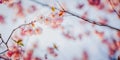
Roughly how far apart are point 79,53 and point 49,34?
0.29 m

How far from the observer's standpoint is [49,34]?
160 cm

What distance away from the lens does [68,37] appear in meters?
1.60

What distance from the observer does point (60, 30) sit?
1613mm

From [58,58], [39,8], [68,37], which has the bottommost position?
[58,58]

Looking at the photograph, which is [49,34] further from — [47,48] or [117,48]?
[117,48]

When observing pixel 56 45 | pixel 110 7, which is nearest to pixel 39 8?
pixel 56 45

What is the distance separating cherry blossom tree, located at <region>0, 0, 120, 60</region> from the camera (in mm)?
1567

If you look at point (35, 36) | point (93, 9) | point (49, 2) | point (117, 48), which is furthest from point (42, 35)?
point (117, 48)

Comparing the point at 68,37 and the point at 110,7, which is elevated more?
the point at 110,7

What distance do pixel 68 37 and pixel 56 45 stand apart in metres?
0.12

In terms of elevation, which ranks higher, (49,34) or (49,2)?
(49,2)

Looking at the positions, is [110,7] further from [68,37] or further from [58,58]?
[58,58]

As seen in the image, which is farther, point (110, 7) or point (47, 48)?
point (110, 7)

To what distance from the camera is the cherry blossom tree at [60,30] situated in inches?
61.7
